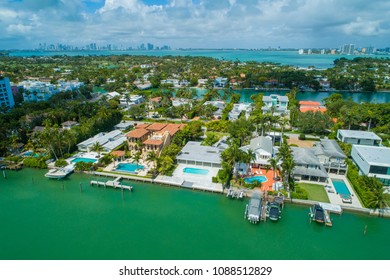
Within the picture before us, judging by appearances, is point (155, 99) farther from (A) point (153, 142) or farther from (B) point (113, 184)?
(B) point (113, 184)

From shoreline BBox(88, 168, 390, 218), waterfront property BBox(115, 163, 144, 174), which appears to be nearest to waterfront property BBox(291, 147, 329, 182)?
shoreline BBox(88, 168, 390, 218)

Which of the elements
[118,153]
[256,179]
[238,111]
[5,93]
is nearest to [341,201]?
[256,179]

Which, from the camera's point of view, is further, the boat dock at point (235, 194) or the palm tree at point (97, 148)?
the palm tree at point (97, 148)

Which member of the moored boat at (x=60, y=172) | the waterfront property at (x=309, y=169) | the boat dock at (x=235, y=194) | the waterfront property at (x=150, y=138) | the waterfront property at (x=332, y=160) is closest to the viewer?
the boat dock at (x=235, y=194)

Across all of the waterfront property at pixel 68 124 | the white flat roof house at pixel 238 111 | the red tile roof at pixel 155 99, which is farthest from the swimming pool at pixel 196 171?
the red tile roof at pixel 155 99

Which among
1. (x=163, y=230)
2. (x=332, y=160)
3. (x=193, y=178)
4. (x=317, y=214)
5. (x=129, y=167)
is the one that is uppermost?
(x=332, y=160)

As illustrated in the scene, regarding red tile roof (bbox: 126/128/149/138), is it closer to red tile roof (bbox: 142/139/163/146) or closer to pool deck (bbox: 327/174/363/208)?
red tile roof (bbox: 142/139/163/146)

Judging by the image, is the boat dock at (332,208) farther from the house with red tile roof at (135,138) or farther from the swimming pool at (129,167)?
the house with red tile roof at (135,138)
